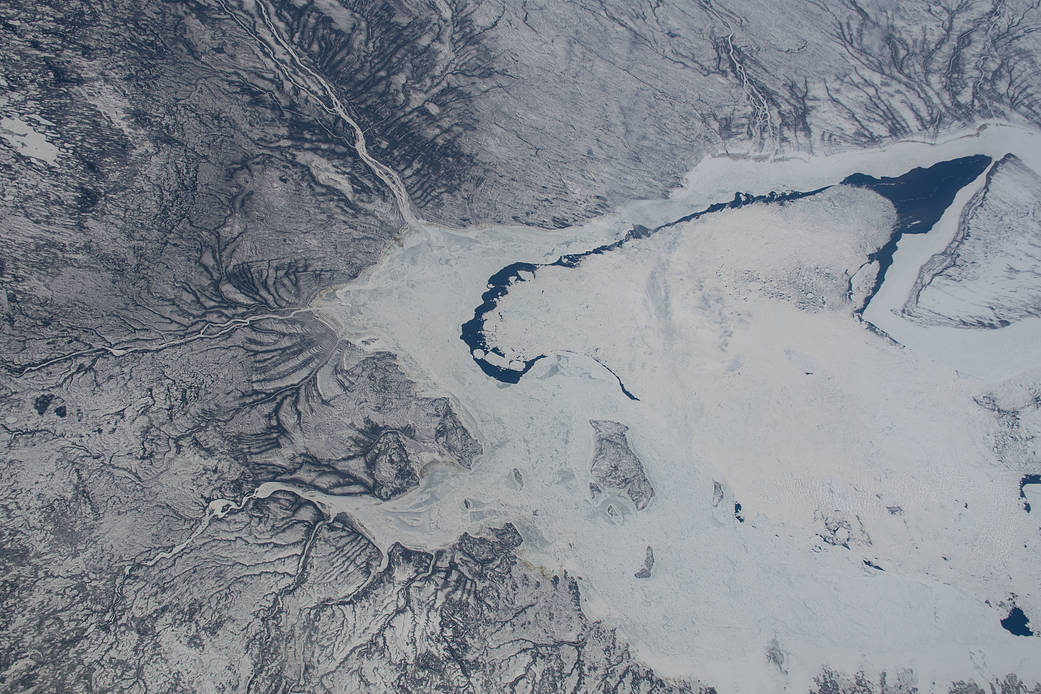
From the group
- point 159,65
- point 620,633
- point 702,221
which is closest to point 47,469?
point 159,65

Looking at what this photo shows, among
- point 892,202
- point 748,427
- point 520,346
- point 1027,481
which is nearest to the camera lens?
point 1027,481

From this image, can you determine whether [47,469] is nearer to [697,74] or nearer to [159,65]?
[159,65]

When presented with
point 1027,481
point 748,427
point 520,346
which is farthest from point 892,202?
point 520,346

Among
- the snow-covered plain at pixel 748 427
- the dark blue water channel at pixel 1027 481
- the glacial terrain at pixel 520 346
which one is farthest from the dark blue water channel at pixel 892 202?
the dark blue water channel at pixel 1027 481

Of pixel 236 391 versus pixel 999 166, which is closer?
pixel 236 391

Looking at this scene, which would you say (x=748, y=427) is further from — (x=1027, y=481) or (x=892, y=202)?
(x=892, y=202)

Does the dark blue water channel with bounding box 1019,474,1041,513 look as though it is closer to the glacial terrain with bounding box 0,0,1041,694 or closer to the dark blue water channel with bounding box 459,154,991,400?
the glacial terrain with bounding box 0,0,1041,694

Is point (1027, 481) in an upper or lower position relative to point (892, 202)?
lower
